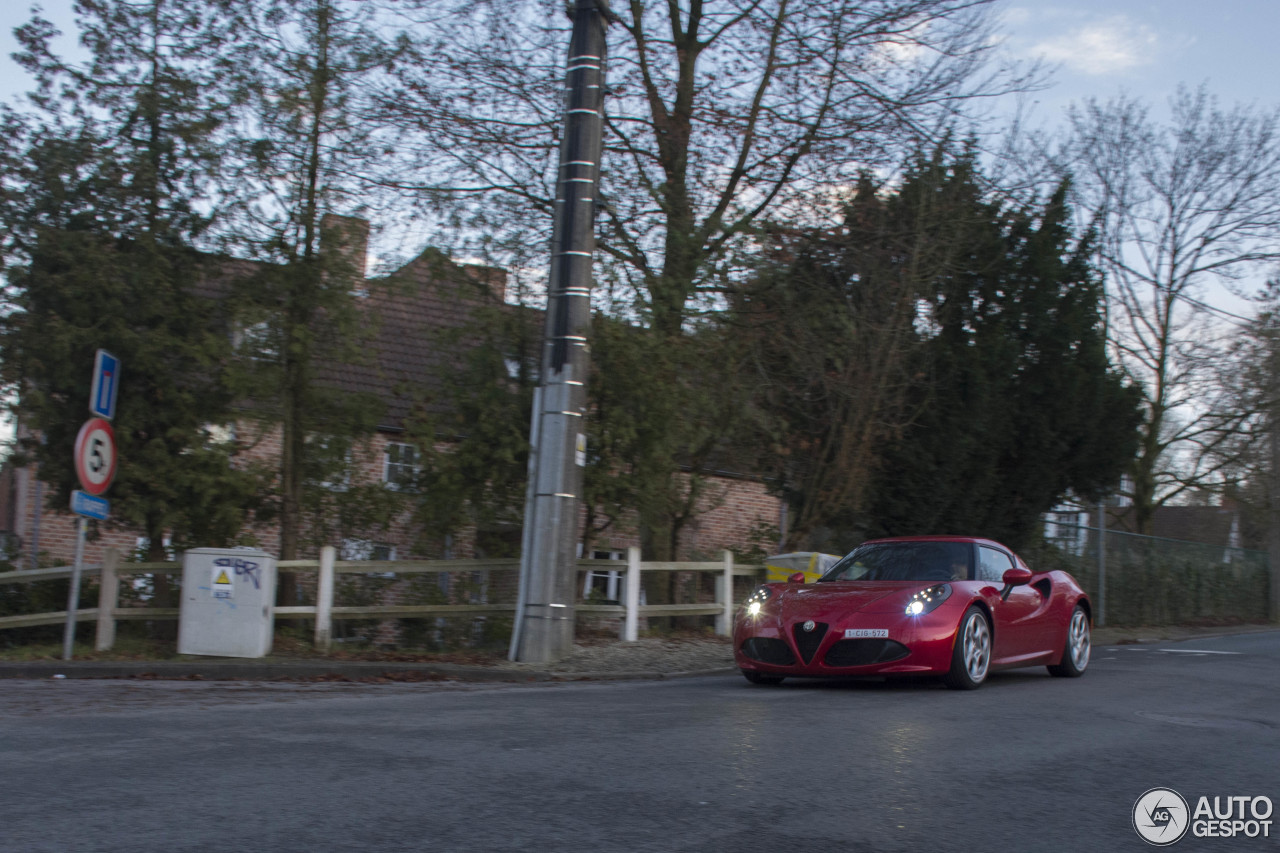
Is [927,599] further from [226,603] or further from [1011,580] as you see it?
[226,603]

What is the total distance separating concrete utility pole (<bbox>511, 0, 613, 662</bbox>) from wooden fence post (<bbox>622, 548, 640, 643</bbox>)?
194 centimetres

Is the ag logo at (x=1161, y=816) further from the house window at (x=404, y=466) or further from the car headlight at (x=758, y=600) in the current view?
the house window at (x=404, y=466)

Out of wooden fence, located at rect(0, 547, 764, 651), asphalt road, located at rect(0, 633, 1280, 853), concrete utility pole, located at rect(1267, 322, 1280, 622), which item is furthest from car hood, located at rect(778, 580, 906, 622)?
concrete utility pole, located at rect(1267, 322, 1280, 622)

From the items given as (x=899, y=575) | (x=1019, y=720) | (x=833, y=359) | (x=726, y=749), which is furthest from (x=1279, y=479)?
(x=726, y=749)

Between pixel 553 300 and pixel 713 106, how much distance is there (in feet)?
16.3

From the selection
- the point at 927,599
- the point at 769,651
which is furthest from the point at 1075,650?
the point at 769,651

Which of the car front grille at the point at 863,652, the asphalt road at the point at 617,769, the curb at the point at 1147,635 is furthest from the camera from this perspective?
the curb at the point at 1147,635

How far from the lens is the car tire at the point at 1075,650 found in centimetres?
1071

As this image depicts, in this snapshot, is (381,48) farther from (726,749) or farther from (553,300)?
(726,749)

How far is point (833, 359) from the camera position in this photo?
52.3ft

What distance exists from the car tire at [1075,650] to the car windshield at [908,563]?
1.59 m

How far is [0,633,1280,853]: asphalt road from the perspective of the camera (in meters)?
4.07

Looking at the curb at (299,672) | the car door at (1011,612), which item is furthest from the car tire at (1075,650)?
the curb at (299,672)

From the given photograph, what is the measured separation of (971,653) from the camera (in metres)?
9.21
